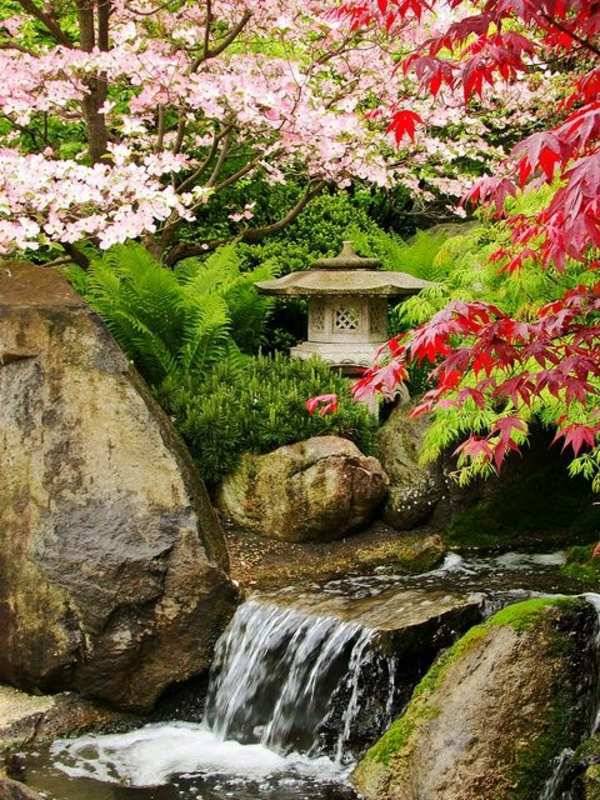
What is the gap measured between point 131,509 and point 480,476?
306cm

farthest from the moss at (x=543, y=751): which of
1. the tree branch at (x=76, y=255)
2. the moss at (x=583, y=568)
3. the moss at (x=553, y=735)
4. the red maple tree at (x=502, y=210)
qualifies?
the tree branch at (x=76, y=255)

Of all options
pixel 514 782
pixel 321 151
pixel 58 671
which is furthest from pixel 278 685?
pixel 321 151

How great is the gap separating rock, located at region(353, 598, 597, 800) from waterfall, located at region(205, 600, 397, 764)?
0.65 meters

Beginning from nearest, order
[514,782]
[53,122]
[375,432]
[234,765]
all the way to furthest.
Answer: [514,782] → [234,765] → [375,432] → [53,122]

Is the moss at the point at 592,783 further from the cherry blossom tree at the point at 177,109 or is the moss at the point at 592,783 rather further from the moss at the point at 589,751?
the cherry blossom tree at the point at 177,109

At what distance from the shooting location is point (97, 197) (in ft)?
21.2

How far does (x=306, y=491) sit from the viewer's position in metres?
7.79

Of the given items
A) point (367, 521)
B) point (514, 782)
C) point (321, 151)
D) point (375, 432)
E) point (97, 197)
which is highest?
point (321, 151)

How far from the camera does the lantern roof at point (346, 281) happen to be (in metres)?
8.69

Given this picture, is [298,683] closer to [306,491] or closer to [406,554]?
[406,554]

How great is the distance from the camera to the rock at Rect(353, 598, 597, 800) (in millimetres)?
4754

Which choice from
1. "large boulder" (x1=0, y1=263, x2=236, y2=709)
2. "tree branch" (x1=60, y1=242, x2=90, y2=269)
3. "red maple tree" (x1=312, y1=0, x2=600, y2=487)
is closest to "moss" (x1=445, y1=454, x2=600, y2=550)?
"large boulder" (x1=0, y1=263, x2=236, y2=709)

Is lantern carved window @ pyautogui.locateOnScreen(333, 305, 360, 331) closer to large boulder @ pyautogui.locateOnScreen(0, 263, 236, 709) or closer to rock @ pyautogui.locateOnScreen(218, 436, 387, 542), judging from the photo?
rock @ pyautogui.locateOnScreen(218, 436, 387, 542)

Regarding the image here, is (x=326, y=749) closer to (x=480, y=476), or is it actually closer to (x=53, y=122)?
(x=480, y=476)
